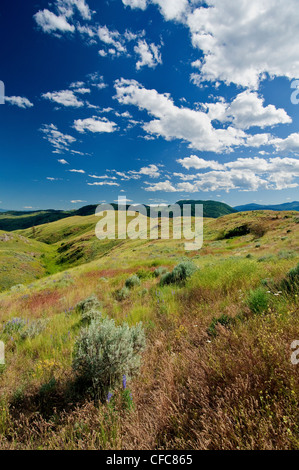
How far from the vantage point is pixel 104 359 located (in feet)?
9.64

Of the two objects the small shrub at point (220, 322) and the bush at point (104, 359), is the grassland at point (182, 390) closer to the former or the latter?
the small shrub at point (220, 322)

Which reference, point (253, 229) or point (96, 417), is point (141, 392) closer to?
point (96, 417)

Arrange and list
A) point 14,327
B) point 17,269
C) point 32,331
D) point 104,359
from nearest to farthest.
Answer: point 104,359 < point 32,331 < point 14,327 < point 17,269

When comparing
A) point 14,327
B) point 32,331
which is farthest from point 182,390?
point 14,327

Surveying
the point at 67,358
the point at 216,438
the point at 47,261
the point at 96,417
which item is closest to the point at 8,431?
the point at 96,417

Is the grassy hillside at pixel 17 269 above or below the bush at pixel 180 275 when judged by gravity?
below

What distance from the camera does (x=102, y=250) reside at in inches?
3300

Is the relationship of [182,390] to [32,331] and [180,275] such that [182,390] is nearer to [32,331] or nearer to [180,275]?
[32,331]

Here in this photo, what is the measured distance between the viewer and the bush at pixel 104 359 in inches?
111

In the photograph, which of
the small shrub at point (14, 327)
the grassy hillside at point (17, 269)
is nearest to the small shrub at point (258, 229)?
the small shrub at point (14, 327)

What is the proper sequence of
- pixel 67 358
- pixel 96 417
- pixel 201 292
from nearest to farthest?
pixel 96 417 → pixel 67 358 → pixel 201 292

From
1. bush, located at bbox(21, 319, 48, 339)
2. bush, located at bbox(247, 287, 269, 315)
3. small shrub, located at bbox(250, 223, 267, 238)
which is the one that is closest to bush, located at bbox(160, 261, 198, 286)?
bush, located at bbox(247, 287, 269, 315)

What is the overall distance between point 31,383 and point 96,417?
5.38ft

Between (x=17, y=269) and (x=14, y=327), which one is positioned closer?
(x=14, y=327)
